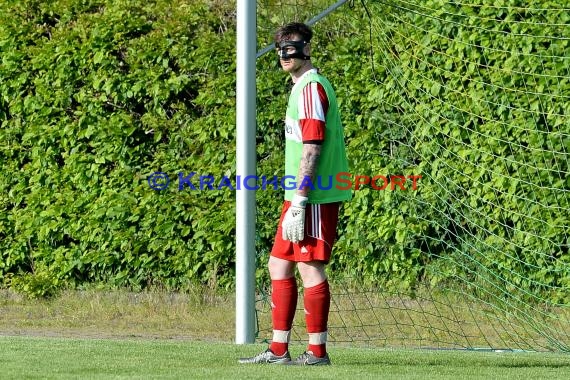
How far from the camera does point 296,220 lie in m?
5.58

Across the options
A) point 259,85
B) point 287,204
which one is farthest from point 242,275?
point 259,85

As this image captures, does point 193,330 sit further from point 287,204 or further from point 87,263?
point 287,204

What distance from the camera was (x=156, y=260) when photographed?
9.00 m

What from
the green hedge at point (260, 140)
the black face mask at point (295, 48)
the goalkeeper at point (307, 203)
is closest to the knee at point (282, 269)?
the goalkeeper at point (307, 203)

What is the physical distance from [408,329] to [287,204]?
2681 millimetres

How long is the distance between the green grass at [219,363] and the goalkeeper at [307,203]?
0.25m

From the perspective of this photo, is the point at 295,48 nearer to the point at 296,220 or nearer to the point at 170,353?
the point at 296,220

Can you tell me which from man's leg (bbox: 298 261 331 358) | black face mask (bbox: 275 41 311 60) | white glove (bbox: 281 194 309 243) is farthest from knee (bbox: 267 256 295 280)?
black face mask (bbox: 275 41 311 60)

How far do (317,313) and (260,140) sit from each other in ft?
10.1

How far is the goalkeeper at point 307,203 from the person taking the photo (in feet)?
18.4

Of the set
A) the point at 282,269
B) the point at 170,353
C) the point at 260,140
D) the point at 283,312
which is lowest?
the point at 170,353

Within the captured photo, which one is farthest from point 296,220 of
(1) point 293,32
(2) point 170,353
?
(2) point 170,353

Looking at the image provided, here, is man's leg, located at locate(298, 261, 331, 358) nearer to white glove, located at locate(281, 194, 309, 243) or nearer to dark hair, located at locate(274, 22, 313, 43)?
white glove, located at locate(281, 194, 309, 243)

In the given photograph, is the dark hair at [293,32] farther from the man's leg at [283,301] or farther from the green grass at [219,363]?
the green grass at [219,363]
